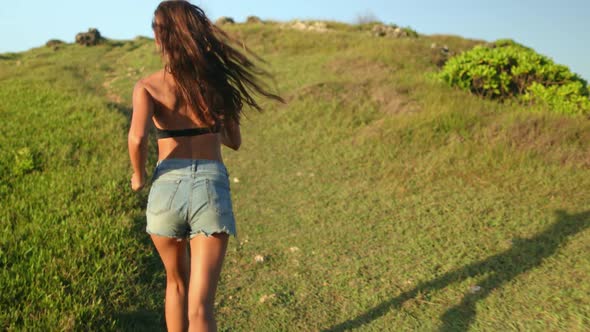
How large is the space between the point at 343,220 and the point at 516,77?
588cm

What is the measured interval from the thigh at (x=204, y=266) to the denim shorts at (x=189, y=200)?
0.05 meters

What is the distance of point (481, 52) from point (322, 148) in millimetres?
4069

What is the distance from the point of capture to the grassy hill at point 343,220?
374cm

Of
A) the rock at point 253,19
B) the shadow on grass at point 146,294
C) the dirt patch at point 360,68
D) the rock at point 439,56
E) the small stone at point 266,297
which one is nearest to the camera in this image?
the shadow on grass at point 146,294

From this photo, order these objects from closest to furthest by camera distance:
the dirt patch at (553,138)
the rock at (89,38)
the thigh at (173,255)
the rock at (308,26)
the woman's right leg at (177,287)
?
1. the thigh at (173,255)
2. the woman's right leg at (177,287)
3. the dirt patch at (553,138)
4. the rock at (308,26)
5. the rock at (89,38)

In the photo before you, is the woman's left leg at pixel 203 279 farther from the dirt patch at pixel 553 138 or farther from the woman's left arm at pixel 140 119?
the dirt patch at pixel 553 138

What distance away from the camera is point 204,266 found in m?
2.46

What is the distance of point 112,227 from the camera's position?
4.78 metres

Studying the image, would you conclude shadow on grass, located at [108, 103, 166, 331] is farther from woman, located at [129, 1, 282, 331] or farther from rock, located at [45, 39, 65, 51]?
rock, located at [45, 39, 65, 51]

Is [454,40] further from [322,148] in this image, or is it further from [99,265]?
[99,265]

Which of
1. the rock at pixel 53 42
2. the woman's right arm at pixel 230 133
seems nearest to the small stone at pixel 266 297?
the woman's right arm at pixel 230 133

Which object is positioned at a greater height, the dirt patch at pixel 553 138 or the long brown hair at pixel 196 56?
the long brown hair at pixel 196 56

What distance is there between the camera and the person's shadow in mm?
3721

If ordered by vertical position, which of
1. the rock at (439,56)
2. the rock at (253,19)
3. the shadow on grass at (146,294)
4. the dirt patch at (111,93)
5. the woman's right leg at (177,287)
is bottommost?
the shadow on grass at (146,294)
